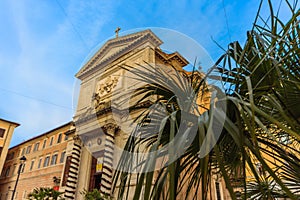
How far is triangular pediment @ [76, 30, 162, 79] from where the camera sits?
1433cm

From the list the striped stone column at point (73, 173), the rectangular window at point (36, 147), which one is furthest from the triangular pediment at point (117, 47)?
the rectangular window at point (36, 147)

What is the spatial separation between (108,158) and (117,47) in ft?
27.0

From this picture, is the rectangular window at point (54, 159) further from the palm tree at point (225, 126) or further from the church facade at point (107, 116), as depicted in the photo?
the palm tree at point (225, 126)

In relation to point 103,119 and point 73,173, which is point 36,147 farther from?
point 103,119

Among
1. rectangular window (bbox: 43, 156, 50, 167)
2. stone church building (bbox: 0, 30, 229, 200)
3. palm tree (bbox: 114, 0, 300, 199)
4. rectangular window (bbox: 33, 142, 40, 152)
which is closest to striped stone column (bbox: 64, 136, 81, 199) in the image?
stone church building (bbox: 0, 30, 229, 200)

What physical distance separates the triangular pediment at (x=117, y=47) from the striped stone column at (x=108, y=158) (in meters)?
5.65

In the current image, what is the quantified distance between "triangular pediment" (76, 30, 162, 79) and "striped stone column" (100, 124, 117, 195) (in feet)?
18.5

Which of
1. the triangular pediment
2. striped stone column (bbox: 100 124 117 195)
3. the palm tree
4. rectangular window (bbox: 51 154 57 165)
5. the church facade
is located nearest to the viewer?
the palm tree

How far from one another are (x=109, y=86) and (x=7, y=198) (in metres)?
19.0

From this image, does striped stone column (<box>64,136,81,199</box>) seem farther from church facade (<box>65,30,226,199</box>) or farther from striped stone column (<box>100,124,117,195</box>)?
striped stone column (<box>100,124,117,195</box>)

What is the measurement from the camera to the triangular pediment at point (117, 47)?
14.3 metres

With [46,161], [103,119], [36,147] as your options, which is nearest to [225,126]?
[103,119]

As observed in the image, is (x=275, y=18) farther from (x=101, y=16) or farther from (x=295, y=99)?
(x=101, y=16)

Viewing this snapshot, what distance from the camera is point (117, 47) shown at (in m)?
16.3
